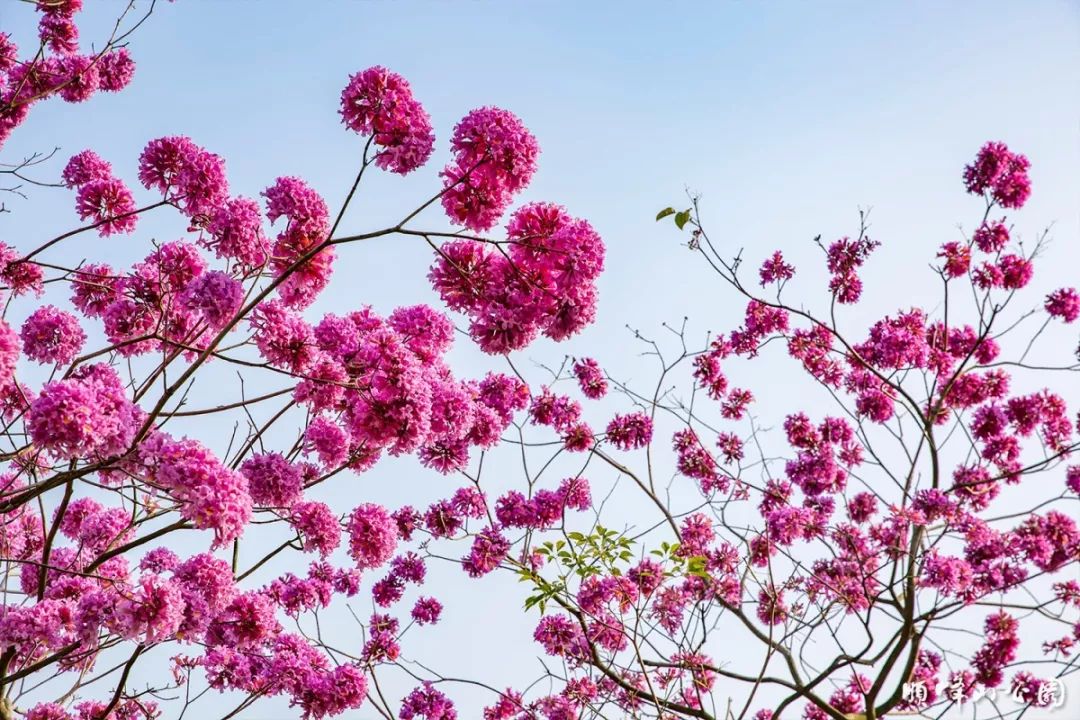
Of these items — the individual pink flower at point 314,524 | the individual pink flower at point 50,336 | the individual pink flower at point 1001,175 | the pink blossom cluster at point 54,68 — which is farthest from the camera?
the individual pink flower at point 1001,175

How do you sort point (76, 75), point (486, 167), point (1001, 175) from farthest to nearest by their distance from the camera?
point (1001, 175)
point (76, 75)
point (486, 167)

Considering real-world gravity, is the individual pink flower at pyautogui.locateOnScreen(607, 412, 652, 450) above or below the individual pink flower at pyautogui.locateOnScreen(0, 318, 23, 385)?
above

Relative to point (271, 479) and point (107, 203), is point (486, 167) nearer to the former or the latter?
point (271, 479)

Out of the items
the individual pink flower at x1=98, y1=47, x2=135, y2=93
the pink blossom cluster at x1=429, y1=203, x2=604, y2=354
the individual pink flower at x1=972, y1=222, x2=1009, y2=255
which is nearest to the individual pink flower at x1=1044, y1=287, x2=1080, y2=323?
the individual pink flower at x1=972, y1=222, x2=1009, y2=255

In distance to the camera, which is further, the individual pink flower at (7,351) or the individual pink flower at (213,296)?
the individual pink flower at (213,296)

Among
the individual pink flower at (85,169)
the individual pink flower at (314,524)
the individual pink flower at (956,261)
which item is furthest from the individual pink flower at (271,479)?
the individual pink flower at (956,261)

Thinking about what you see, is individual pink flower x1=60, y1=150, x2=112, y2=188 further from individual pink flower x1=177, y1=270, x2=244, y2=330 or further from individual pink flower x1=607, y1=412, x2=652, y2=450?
individual pink flower x1=607, y1=412, x2=652, y2=450

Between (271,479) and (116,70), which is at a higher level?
(116,70)

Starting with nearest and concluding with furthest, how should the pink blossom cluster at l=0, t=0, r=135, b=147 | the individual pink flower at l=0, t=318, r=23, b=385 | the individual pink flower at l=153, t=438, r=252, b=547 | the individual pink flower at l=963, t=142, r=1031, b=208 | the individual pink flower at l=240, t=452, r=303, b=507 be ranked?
the individual pink flower at l=0, t=318, r=23, b=385 < the individual pink flower at l=153, t=438, r=252, b=547 < the individual pink flower at l=240, t=452, r=303, b=507 < the pink blossom cluster at l=0, t=0, r=135, b=147 < the individual pink flower at l=963, t=142, r=1031, b=208

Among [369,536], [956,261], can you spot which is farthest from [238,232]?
[956,261]

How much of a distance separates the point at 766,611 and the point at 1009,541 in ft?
7.66

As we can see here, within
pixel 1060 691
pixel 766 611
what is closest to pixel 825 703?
pixel 766 611

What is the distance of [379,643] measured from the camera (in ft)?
24.7

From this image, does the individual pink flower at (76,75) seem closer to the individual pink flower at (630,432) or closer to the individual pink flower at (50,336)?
the individual pink flower at (50,336)
